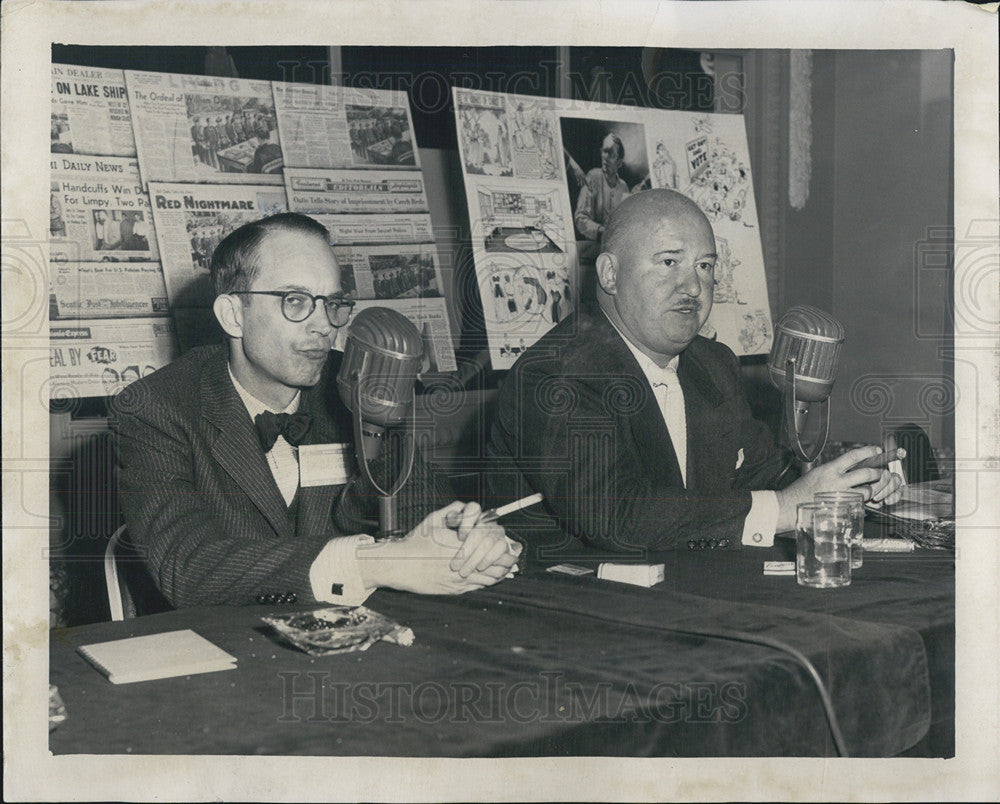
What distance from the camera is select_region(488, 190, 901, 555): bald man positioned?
2.50 meters

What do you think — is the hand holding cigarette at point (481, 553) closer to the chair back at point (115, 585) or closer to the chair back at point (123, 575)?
the chair back at point (123, 575)

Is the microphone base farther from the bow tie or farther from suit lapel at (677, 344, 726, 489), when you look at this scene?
suit lapel at (677, 344, 726, 489)

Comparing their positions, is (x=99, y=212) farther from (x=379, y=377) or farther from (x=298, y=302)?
(x=379, y=377)

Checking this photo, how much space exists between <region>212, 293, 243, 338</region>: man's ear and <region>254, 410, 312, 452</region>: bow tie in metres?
0.23

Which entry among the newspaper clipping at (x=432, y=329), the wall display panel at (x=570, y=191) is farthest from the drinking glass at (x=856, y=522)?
the newspaper clipping at (x=432, y=329)

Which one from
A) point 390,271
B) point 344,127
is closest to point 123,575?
point 390,271

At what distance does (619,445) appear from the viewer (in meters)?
2.73

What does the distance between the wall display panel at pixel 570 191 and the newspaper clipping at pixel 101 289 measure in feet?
4.33

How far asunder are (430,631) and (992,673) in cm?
119

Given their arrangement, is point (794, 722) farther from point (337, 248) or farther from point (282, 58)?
point (282, 58)

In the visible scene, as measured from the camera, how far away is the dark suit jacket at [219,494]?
6.79 ft

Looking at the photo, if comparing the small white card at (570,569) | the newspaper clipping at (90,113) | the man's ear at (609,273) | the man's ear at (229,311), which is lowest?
the small white card at (570,569)

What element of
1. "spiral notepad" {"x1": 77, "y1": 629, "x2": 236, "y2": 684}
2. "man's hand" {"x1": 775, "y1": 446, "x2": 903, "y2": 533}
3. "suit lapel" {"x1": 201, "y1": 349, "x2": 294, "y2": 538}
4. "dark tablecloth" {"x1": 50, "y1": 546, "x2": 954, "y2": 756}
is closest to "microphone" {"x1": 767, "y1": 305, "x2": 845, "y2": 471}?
"man's hand" {"x1": 775, "y1": 446, "x2": 903, "y2": 533}

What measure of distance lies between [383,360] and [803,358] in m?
1.15
